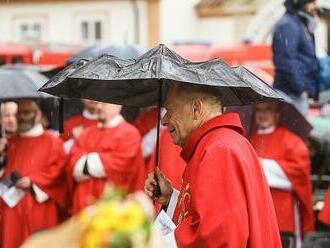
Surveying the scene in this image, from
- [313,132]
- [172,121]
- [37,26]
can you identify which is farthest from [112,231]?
[37,26]

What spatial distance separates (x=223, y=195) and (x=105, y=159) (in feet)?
11.6

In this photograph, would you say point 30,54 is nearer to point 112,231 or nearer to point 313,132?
point 313,132

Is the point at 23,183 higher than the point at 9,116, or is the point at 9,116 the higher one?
the point at 9,116

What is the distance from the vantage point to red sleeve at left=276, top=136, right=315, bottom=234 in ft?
23.9

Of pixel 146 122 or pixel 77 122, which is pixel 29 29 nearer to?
pixel 77 122

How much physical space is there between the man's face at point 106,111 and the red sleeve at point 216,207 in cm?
356

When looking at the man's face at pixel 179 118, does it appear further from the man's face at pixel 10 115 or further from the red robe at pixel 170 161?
the man's face at pixel 10 115

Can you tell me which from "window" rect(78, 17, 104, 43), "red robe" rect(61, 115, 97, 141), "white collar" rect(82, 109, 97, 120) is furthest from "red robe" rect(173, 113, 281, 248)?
"window" rect(78, 17, 104, 43)

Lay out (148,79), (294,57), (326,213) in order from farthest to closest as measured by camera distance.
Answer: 1. (294,57)
2. (326,213)
3. (148,79)

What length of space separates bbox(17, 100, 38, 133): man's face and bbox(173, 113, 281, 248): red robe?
11.8 ft

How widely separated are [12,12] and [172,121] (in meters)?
27.9

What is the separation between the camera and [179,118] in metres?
4.04

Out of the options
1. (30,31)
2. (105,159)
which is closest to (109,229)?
(105,159)

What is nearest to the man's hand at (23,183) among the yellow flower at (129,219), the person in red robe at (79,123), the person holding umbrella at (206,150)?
the person in red robe at (79,123)
